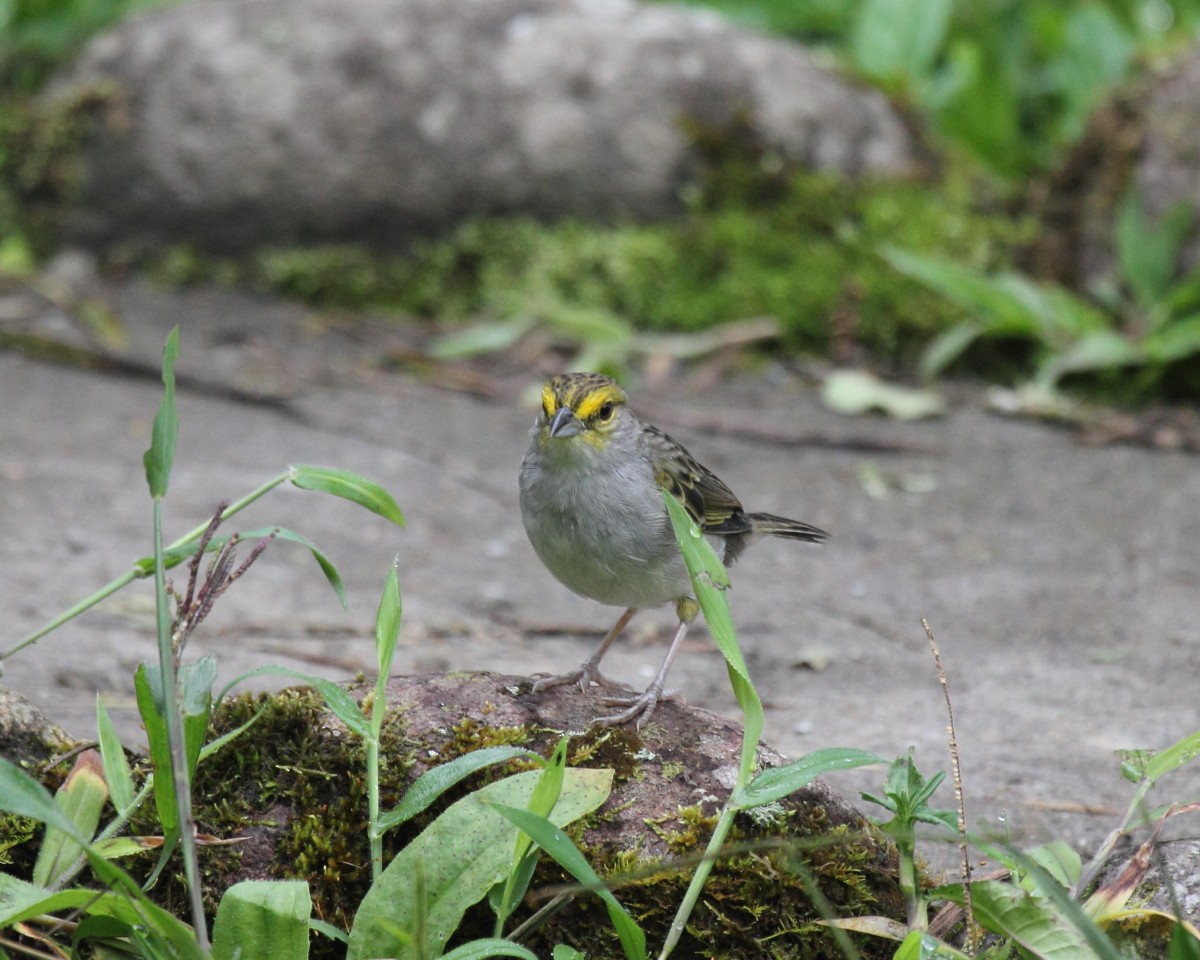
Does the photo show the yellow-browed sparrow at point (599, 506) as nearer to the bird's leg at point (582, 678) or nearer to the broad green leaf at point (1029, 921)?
the bird's leg at point (582, 678)

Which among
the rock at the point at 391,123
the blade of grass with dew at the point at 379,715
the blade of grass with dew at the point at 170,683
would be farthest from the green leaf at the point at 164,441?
the rock at the point at 391,123

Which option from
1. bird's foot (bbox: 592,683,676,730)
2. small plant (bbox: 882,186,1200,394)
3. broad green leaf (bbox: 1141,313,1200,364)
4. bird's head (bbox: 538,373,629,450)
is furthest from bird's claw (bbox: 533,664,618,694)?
broad green leaf (bbox: 1141,313,1200,364)

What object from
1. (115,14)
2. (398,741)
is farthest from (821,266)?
(398,741)

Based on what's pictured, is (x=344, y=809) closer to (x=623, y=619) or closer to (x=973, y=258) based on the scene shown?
(x=623, y=619)

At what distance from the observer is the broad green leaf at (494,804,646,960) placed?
2.59 metres

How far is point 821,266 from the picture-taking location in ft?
28.6

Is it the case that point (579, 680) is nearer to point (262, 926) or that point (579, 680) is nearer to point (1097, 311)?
point (262, 926)

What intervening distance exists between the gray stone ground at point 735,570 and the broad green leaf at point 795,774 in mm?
667

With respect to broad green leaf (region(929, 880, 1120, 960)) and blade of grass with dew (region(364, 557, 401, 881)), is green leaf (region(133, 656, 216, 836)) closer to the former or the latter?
blade of grass with dew (region(364, 557, 401, 881))

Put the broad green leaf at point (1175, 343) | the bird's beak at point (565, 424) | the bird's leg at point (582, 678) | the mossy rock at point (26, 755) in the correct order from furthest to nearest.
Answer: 1. the broad green leaf at point (1175, 343)
2. the bird's beak at point (565, 424)
3. the bird's leg at point (582, 678)
4. the mossy rock at point (26, 755)

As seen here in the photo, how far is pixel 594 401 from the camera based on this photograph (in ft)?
13.8

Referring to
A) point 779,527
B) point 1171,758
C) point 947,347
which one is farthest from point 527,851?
point 947,347

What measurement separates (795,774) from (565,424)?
5.04 ft

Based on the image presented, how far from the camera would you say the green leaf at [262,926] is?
103 inches
